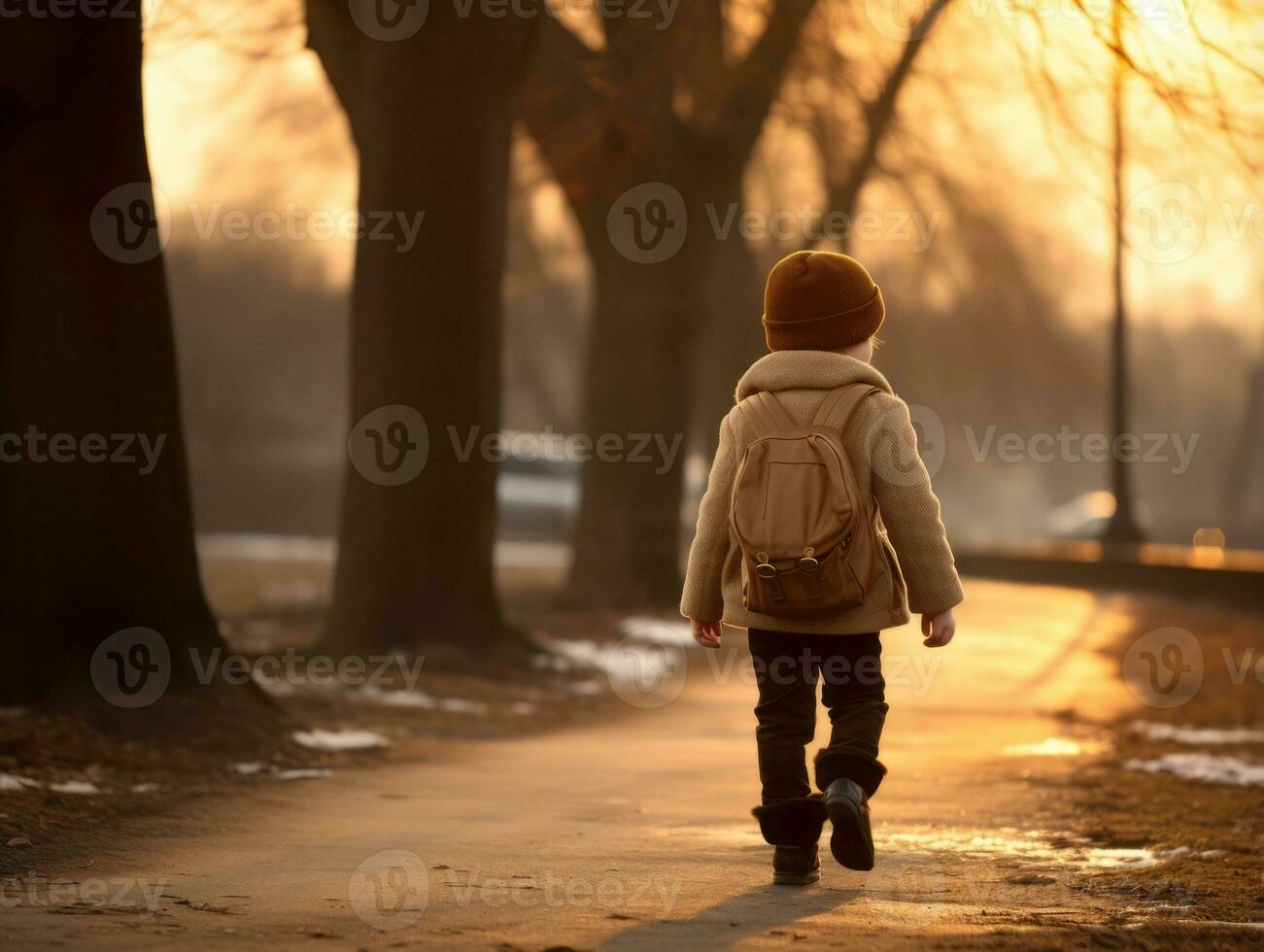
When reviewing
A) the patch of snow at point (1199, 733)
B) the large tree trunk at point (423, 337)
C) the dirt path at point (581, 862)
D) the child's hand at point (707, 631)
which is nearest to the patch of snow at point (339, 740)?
the dirt path at point (581, 862)

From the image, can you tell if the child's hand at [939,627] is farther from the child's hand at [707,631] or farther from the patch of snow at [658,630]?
the patch of snow at [658,630]

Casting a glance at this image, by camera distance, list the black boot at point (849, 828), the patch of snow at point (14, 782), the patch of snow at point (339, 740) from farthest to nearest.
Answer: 1. the patch of snow at point (339, 740)
2. the patch of snow at point (14, 782)
3. the black boot at point (849, 828)

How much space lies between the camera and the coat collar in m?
5.54

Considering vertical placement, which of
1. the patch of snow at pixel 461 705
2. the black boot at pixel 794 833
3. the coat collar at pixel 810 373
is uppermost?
the coat collar at pixel 810 373

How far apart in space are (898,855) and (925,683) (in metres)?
6.85

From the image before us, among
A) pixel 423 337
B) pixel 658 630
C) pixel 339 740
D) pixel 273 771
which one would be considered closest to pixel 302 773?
pixel 273 771

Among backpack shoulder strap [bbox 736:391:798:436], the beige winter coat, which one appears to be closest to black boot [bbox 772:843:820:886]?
the beige winter coat

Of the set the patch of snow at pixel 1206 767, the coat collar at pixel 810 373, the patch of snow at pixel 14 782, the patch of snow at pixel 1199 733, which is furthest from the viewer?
the patch of snow at pixel 1199 733

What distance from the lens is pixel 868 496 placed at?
540 centimetres

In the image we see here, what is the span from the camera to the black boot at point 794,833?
17.8 feet

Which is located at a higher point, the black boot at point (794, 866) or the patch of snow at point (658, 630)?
the black boot at point (794, 866)

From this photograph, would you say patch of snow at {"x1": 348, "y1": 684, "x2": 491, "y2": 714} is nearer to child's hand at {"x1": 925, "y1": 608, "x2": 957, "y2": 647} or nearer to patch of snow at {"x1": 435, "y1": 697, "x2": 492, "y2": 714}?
patch of snow at {"x1": 435, "y1": 697, "x2": 492, "y2": 714}

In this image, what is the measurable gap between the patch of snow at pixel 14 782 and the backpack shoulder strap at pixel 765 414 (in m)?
3.09

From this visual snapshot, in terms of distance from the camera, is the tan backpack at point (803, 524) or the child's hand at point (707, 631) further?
the child's hand at point (707, 631)
